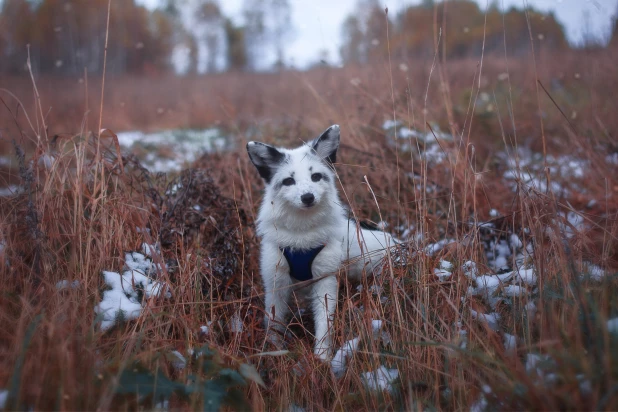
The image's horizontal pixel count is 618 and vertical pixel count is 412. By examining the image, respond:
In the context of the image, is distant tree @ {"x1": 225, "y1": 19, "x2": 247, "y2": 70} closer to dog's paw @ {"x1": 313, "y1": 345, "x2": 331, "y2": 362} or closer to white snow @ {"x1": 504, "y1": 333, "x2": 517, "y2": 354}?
dog's paw @ {"x1": 313, "y1": 345, "x2": 331, "y2": 362}

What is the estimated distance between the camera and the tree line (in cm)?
637

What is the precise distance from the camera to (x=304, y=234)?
116 inches

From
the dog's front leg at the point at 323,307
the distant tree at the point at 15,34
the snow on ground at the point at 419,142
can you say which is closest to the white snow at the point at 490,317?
the dog's front leg at the point at 323,307

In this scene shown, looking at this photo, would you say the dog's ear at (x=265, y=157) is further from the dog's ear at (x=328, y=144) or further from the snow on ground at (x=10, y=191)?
the snow on ground at (x=10, y=191)

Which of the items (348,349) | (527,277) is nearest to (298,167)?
(348,349)

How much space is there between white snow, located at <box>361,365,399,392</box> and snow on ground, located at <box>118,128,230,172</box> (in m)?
3.35

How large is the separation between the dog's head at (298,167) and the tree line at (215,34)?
0.80m

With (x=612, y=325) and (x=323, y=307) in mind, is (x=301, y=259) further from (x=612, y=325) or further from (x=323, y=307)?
(x=612, y=325)

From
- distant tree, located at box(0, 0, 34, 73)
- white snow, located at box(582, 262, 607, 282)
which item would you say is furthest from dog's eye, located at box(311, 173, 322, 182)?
distant tree, located at box(0, 0, 34, 73)

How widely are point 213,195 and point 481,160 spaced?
3639mm

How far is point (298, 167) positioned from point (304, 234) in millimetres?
A: 460

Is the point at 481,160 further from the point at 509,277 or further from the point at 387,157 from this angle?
the point at 509,277

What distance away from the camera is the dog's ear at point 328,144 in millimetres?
3031

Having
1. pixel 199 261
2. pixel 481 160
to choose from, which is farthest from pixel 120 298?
pixel 481 160
